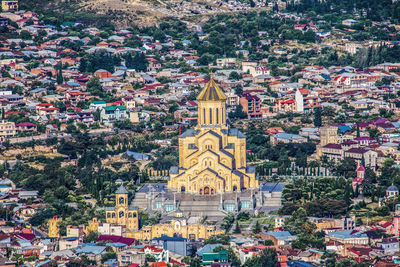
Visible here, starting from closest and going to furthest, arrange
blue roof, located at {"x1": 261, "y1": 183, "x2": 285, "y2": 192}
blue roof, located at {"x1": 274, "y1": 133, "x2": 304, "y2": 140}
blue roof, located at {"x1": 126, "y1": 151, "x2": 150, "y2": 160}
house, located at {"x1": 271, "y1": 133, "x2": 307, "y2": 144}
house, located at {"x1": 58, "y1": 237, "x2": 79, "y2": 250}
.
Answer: house, located at {"x1": 58, "y1": 237, "x2": 79, "y2": 250}
blue roof, located at {"x1": 261, "y1": 183, "x2": 285, "y2": 192}
blue roof, located at {"x1": 126, "y1": 151, "x2": 150, "y2": 160}
house, located at {"x1": 271, "y1": 133, "x2": 307, "y2": 144}
blue roof, located at {"x1": 274, "y1": 133, "x2": 304, "y2": 140}

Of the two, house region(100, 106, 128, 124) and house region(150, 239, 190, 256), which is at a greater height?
house region(100, 106, 128, 124)

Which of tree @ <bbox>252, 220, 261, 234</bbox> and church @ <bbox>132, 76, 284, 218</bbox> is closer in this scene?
tree @ <bbox>252, 220, 261, 234</bbox>

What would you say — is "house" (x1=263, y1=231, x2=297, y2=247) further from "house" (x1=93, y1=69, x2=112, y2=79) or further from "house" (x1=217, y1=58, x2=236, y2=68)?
"house" (x1=217, y1=58, x2=236, y2=68)

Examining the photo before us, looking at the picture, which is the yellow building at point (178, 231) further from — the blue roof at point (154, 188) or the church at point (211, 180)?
the blue roof at point (154, 188)

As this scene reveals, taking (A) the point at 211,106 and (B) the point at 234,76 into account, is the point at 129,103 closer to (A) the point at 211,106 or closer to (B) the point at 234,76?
(B) the point at 234,76

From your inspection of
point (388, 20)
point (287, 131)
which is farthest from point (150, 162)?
point (388, 20)

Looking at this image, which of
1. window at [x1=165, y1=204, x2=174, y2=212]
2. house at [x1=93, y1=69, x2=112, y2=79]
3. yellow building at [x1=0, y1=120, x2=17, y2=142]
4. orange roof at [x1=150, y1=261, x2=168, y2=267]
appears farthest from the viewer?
house at [x1=93, y1=69, x2=112, y2=79]

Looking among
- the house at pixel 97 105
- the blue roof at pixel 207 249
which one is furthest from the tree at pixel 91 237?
the house at pixel 97 105

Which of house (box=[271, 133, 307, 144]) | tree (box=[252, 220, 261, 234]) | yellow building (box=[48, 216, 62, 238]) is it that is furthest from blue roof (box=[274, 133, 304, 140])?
yellow building (box=[48, 216, 62, 238])
